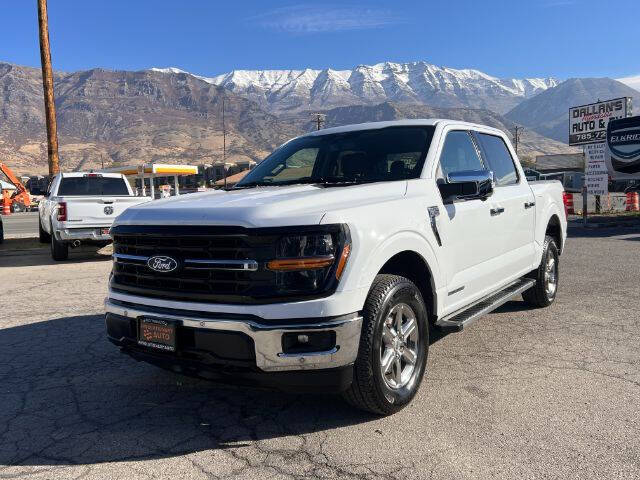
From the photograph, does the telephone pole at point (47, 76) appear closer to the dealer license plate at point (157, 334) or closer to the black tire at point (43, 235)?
the black tire at point (43, 235)

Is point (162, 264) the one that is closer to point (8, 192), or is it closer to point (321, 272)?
point (321, 272)

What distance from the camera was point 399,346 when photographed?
11.8 feet

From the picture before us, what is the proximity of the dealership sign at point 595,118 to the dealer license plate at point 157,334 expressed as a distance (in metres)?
24.8

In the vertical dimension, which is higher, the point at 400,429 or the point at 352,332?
the point at 352,332

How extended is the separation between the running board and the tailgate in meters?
7.82

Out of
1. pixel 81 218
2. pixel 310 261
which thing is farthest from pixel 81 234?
pixel 310 261

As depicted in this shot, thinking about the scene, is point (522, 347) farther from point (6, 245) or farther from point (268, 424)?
point (6, 245)

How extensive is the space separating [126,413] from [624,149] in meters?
18.8

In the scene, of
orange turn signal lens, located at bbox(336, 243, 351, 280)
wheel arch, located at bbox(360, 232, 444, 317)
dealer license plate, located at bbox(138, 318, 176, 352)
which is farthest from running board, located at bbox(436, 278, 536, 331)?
dealer license plate, located at bbox(138, 318, 176, 352)

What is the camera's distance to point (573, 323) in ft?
18.5

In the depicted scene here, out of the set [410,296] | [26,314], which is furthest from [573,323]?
[26,314]

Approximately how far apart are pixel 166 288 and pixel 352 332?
1.16 meters

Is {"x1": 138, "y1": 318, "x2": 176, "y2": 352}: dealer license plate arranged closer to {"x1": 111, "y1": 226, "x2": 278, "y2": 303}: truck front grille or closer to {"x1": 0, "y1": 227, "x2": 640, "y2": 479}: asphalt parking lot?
{"x1": 111, "y1": 226, "x2": 278, "y2": 303}: truck front grille

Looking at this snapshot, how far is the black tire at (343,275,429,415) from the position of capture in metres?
3.22
